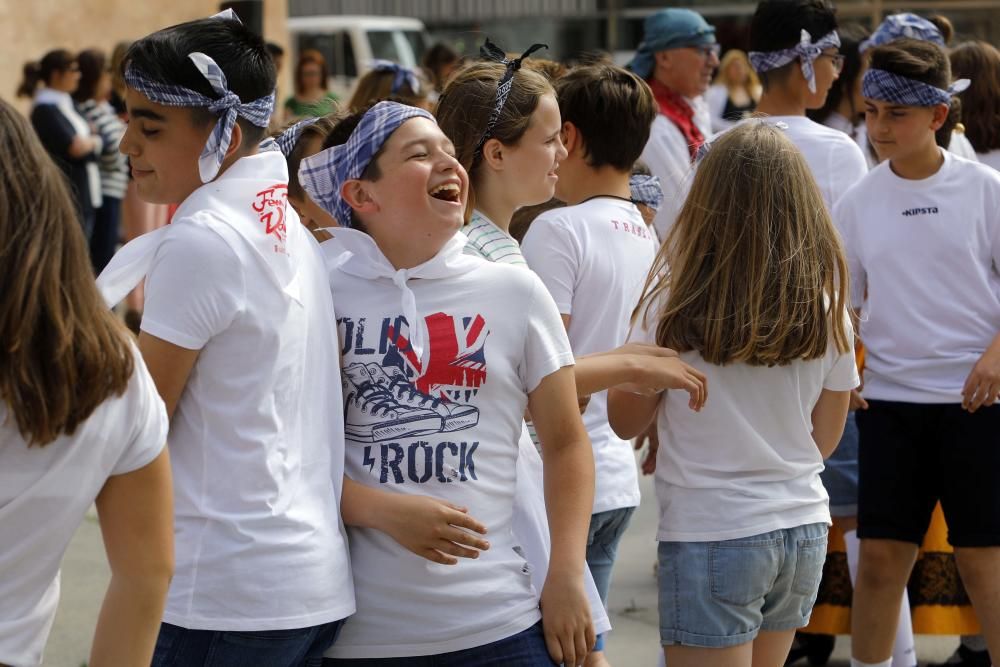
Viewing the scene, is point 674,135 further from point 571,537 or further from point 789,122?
point 571,537

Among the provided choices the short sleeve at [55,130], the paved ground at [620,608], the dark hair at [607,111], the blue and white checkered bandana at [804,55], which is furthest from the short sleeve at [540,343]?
the short sleeve at [55,130]

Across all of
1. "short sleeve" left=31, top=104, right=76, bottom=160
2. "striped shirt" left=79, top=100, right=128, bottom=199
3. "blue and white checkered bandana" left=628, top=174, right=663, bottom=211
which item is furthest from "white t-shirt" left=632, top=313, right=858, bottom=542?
"striped shirt" left=79, top=100, right=128, bottom=199

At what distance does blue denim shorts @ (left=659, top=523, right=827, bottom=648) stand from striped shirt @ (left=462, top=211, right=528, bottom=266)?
79 centimetres

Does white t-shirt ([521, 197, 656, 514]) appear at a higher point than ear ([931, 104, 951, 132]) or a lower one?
lower

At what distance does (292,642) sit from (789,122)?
322 centimetres

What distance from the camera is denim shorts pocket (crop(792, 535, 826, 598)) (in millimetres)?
3088

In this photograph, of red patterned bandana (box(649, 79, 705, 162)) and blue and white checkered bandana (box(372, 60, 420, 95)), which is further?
red patterned bandana (box(649, 79, 705, 162))

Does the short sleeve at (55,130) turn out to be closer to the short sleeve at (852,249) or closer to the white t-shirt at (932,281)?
the short sleeve at (852,249)

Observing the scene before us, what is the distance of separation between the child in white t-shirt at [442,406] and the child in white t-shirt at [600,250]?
2.61ft

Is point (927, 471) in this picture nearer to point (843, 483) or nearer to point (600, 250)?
point (843, 483)

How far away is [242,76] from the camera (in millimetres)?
2428

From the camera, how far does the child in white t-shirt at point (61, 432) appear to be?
177cm

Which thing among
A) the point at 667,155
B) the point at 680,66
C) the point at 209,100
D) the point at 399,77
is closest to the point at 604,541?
the point at 209,100

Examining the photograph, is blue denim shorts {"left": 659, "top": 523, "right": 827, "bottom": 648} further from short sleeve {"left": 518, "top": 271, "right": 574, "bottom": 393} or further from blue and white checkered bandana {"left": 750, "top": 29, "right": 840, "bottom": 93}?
blue and white checkered bandana {"left": 750, "top": 29, "right": 840, "bottom": 93}
